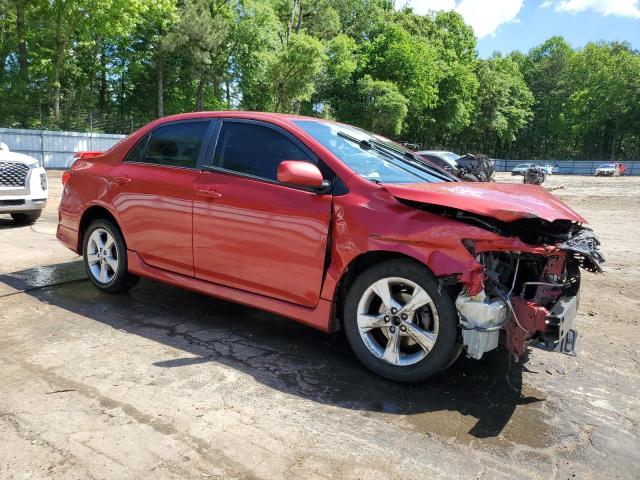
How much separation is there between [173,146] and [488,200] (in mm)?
2749

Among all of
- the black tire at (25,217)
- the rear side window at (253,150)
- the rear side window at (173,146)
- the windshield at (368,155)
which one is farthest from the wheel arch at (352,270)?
the black tire at (25,217)

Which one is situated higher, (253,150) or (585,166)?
(585,166)

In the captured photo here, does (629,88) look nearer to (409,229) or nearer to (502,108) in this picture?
(502,108)

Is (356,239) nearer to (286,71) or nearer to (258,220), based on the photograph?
(258,220)

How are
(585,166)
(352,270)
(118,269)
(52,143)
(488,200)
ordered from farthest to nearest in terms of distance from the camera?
(585,166) → (52,143) → (118,269) → (352,270) → (488,200)

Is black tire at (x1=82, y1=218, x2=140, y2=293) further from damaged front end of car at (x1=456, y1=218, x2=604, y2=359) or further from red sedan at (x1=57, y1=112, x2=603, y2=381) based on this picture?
damaged front end of car at (x1=456, y1=218, x2=604, y2=359)

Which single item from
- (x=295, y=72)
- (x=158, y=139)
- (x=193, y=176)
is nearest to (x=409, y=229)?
(x=193, y=176)

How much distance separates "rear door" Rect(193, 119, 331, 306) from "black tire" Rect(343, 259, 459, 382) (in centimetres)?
28

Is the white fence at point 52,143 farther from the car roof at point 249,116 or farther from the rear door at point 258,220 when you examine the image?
the rear door at point 258,220

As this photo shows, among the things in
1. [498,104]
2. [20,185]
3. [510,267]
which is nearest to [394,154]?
[510,267]

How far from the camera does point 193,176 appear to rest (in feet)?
14.0

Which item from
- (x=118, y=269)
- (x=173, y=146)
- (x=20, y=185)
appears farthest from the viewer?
(x=20, y=185)

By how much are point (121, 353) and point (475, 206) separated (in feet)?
8.51

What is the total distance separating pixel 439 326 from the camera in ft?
10.3
